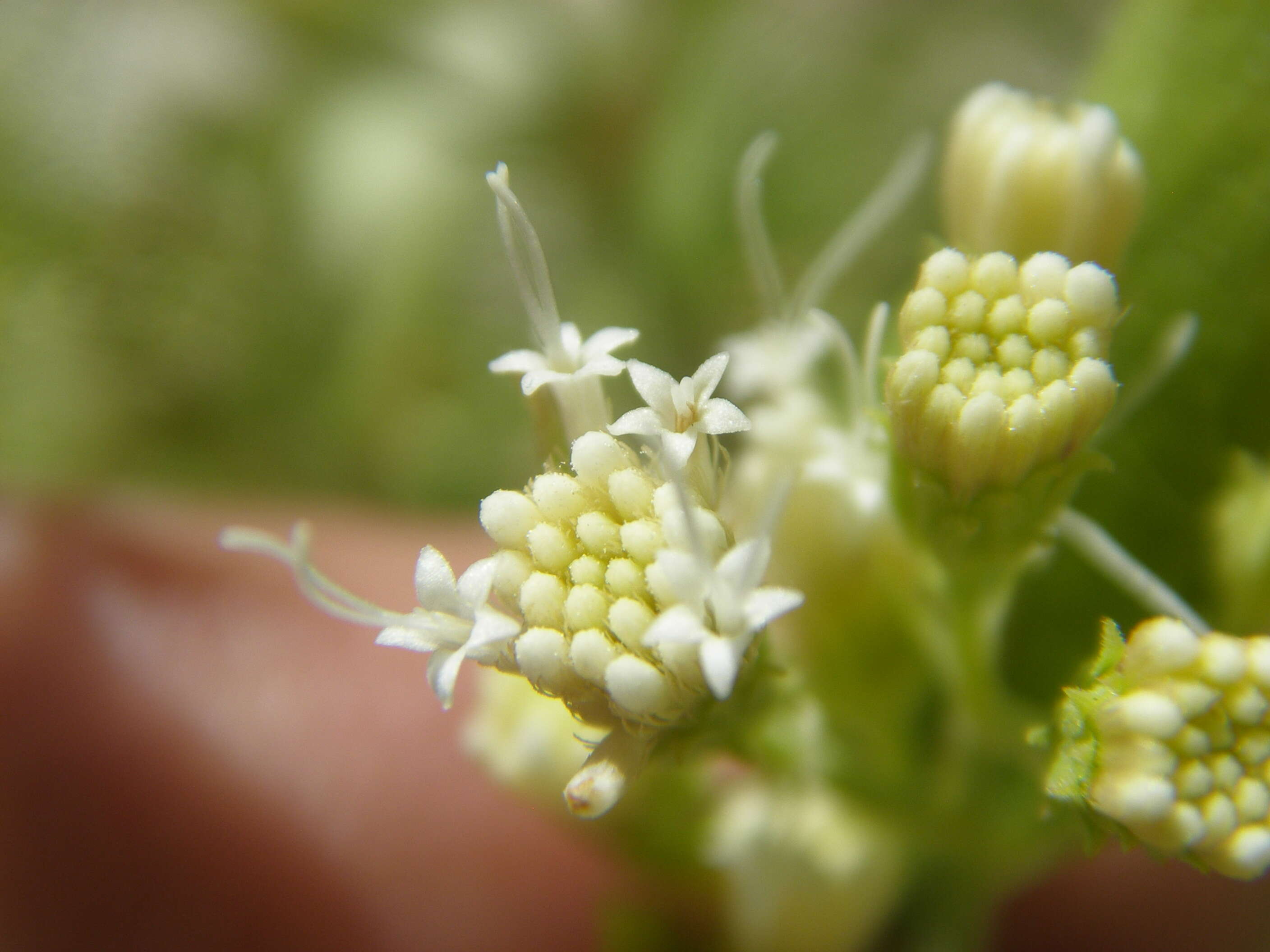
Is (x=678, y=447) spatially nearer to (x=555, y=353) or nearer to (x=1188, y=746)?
(x=555, y=353)

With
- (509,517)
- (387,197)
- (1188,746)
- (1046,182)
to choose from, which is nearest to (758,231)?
(1046,182)

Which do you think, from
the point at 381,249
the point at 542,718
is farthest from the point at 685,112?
the point at 542,718

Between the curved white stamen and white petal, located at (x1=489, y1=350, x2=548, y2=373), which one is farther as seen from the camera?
the curved white stamen

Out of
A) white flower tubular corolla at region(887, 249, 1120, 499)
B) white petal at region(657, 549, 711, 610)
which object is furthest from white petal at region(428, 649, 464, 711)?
white flower tubular corolla at region(887, 249, 1120, 499)

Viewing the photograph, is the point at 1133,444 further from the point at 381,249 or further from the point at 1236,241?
the point at 381,249

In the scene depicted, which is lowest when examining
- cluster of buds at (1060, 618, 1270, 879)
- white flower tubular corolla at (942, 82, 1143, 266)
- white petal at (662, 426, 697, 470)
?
cluster of buds at (1060, 618, 1270, 879)

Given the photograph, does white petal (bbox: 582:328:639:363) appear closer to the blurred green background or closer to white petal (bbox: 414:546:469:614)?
white petal (bbox: 414:546:469:614)

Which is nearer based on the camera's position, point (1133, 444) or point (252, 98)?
point (1133, 444)
